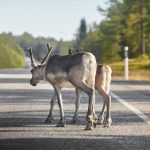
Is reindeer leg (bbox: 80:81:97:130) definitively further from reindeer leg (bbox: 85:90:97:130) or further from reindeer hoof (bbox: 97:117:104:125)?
reindeer hoof (bbox: 97:117:104:125)

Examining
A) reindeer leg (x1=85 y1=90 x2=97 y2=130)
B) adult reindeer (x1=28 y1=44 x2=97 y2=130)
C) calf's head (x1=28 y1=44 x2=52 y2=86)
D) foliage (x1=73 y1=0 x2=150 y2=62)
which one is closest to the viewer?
reindeer leg (x1=85 y1=90 x2=97 y2=130)

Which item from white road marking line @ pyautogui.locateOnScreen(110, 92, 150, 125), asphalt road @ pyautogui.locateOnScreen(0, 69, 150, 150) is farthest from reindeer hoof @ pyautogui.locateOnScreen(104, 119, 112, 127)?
white road marking line @ pyautogui.locateOnScreen(110, 92, 150, 125)

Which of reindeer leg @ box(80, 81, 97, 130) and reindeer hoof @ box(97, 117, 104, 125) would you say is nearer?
reindeer leg @ box(80, 81, 97, 130)

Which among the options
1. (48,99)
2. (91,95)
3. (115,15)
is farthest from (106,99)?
(115,15)

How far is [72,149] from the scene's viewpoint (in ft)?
27.3

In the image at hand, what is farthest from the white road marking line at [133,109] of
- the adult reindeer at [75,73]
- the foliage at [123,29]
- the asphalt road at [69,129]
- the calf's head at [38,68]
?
the foliage at [123,29]

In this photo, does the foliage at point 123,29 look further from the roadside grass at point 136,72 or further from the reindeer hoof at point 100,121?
the reindeer hoof at point 100,121

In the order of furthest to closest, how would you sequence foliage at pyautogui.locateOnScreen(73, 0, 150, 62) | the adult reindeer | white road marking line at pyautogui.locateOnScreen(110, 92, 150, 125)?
foliage at pyautogui.locateOnScreen(73, 0, 150, 62)
white road marking line at pyautogui.locateOnScreen(110, 92, 150, 125)
the adult reindeer

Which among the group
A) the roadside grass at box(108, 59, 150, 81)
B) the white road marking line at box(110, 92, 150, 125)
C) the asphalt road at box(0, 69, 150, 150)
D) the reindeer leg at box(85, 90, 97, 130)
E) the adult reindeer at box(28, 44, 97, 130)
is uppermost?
the adult reindeer at box(28, 44, 97, 130)

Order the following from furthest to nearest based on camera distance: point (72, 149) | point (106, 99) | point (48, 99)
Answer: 1. point (48, 99)
2. point (106, 99)
3. point (72, 149)

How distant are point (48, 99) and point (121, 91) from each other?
376 cm

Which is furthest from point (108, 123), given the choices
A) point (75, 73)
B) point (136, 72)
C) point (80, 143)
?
point (136, 72)

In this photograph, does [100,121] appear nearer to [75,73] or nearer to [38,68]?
[75,73]

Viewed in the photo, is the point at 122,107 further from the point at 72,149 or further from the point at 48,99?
the point at 72,149
